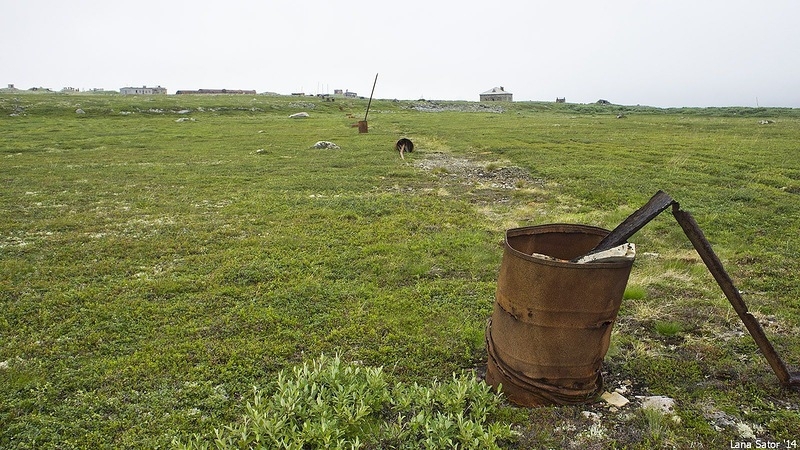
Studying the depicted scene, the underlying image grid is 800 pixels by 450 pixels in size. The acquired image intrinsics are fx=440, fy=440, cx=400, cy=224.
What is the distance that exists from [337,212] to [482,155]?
45.5 ft

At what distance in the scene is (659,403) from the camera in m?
4.45

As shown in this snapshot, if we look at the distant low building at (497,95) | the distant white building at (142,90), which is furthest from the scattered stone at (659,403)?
the distant white building at (142,90)

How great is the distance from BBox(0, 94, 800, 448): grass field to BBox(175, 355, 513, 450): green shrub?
1.25 ft

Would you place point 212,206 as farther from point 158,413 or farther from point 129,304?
point 158,413

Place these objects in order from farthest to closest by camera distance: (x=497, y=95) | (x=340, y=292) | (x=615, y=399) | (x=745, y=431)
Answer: (x=497, y=95), (x=340, y=292), (x=615, y=399), (x=745, y=431)

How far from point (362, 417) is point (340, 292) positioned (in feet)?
11.2

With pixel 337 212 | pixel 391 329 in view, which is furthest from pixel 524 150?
pixel 391 329

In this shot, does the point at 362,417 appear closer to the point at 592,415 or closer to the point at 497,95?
the point at 592,415

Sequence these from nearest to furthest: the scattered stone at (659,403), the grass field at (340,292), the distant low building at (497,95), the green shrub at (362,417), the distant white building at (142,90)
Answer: the green shrub at (362,417)
the scattered stone at (659,403)
the grass field at (340,292)
the distant low building at (497,95)
the distant white building at (142,90)

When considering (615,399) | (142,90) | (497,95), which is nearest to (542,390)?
(615,399)

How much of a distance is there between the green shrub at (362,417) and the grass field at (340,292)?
382 mm

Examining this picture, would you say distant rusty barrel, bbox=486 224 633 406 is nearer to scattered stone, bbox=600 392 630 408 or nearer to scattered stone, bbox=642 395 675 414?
scattered stone, bbox=600 392 630 408

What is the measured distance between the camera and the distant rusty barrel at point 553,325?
408 centimetres

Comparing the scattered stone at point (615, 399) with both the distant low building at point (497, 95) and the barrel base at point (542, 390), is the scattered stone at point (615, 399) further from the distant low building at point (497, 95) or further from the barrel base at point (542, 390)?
the distant low building at point (497, 95)
